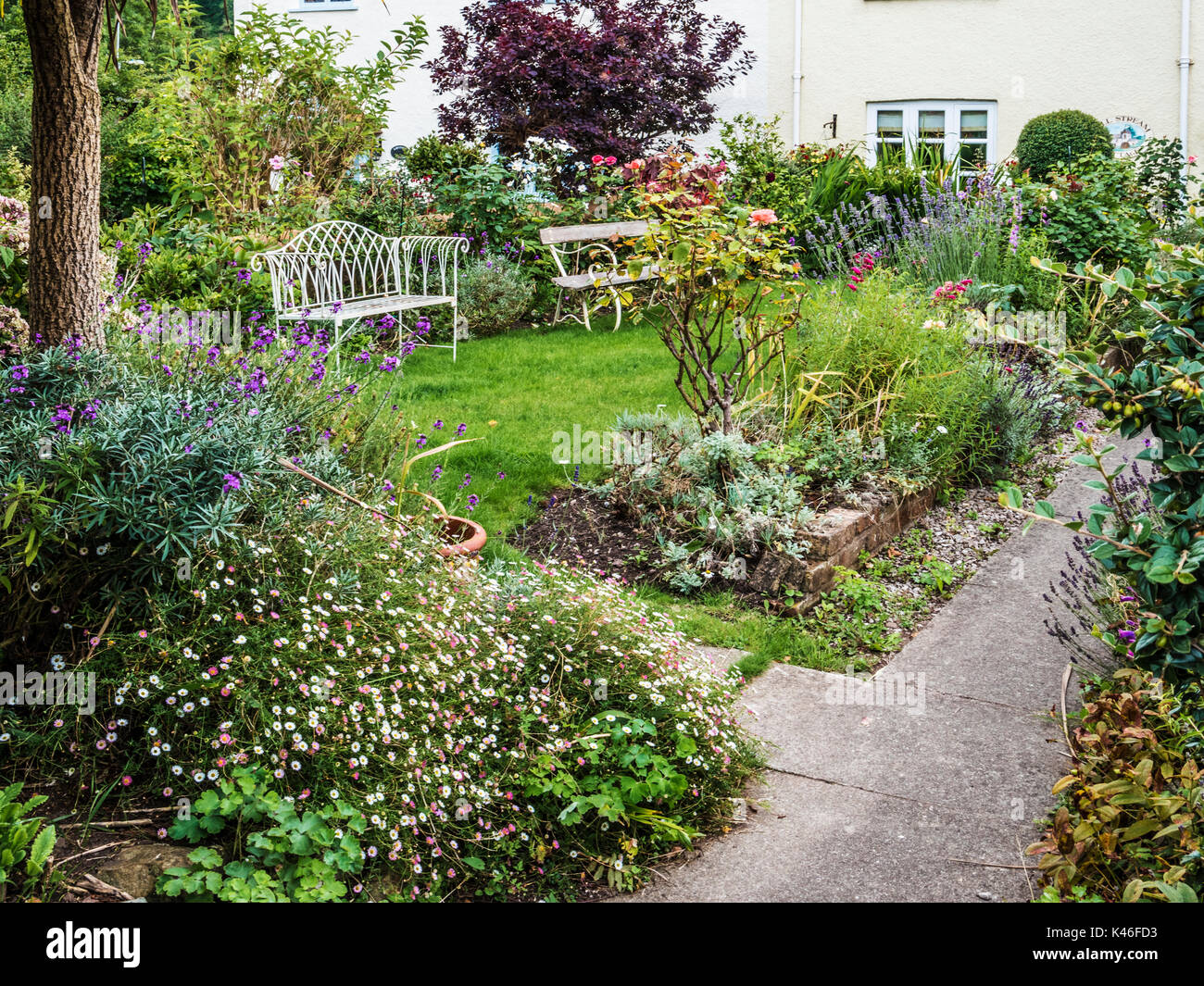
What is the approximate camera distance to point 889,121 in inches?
691

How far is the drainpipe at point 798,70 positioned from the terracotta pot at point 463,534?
14019 millimetres

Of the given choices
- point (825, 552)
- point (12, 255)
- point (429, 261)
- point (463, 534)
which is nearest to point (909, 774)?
point (825, 552)

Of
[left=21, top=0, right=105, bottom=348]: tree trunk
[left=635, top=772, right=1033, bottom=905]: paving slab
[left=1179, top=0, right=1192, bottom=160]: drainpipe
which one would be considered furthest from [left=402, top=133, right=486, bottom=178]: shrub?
[left=1179, top=0, right=1192, bottom=160]: drainpipe

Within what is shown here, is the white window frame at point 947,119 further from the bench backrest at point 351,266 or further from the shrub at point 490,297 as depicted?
the bench backrest at point 351,266

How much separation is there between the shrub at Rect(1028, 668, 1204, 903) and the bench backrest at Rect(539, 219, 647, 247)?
8.17m

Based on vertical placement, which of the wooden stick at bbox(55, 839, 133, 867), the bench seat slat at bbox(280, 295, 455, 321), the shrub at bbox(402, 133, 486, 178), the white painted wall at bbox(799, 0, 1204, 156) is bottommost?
the wooden stick at bbox(55, 839, 133, 867)

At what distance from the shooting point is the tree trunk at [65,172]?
3807 millimetres

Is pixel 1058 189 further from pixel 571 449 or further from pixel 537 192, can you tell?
pixel 537 192

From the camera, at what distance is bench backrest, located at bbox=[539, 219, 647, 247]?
1098 centimetres

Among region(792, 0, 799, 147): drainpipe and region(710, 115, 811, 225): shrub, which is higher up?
region(792, 0, 799, 147): drainpipe

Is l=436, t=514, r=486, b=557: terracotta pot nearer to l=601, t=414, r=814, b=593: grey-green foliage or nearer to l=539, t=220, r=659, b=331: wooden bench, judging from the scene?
l=601, t=414, r=814, b=593: grey-green foliage

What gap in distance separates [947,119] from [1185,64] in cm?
328

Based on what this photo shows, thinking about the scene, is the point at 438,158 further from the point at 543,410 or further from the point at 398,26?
the point at 398,26

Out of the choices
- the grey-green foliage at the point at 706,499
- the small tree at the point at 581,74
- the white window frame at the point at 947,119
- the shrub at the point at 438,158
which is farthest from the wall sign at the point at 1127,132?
the grey-green foliage at the point at 706,499
